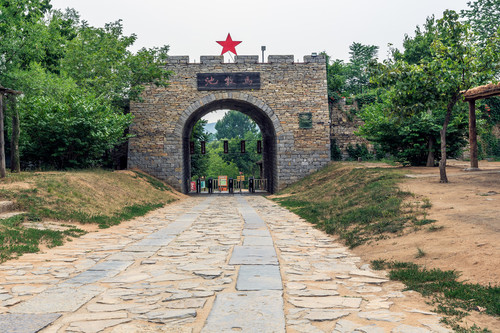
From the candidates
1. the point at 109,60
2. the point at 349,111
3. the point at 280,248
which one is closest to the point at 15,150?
the point at 109,60

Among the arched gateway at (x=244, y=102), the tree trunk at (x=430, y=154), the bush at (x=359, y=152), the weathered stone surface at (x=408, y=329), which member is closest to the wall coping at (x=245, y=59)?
the arched gateway at (x=244, y=102)

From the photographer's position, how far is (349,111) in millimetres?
23703

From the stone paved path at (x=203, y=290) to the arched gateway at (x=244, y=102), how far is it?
14.4m

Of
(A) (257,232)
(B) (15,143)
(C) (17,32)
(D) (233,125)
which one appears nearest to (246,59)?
(C) (17,32)

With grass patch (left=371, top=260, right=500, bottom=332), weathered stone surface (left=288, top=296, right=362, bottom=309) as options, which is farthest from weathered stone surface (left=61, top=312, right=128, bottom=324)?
grass patch (left=371, top=260, right=500, bottom=332)

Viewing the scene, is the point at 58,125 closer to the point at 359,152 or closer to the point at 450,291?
the point at 450,291

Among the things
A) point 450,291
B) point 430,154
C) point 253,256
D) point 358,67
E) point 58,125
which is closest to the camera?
point 450,291

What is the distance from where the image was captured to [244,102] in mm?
21359

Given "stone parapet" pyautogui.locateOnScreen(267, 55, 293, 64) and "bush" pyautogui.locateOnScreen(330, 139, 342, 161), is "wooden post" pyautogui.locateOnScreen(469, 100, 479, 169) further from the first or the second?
"stone parapet" pyautogui.locateOnScreen(267, 55, 293, 64)

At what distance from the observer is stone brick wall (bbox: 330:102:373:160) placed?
2325cm

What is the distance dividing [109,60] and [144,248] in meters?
14.7

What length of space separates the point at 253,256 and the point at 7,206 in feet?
17.9

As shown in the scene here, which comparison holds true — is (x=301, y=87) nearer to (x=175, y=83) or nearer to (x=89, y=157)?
(x=175, y=83)

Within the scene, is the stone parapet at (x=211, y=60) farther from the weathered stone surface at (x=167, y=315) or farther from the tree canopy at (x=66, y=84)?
the weathered stone surface at (x=167, y=315)
